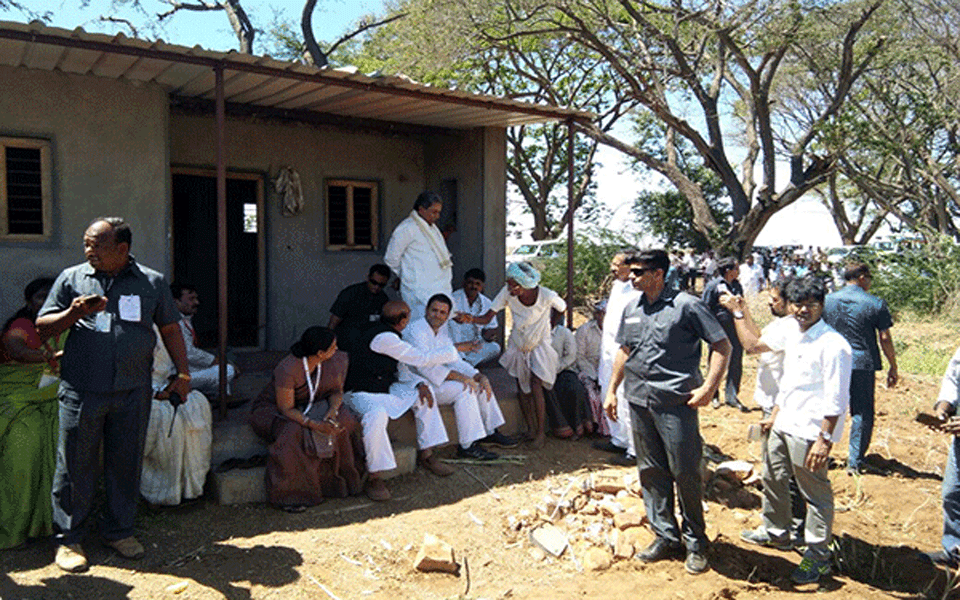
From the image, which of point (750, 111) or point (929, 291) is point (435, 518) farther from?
point (750, 111)

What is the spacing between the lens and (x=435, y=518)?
503 cm

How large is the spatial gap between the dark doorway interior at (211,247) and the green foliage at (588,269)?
7200 millimetres

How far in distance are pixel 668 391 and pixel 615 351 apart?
1999 millimetres

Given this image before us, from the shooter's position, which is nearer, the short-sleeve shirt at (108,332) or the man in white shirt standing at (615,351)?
the short-sleeve shirt at (108,332)

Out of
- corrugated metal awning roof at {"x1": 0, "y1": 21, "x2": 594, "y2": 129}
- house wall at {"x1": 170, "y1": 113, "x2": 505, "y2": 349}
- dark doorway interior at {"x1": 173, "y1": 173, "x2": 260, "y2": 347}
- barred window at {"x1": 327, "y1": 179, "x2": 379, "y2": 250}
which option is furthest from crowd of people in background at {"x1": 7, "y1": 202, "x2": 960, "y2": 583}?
dark doorway interior at {"x1": 173, "y1": 173, "x2": 260, "y2": 347}

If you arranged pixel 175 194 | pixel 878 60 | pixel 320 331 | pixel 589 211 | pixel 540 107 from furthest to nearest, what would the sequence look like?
pixel 589 211 → pixel 878 60 → pixel 175 194 → pixel 540 107 → pixel 320 331

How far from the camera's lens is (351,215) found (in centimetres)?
869

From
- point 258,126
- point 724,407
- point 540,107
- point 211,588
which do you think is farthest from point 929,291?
point 211,588

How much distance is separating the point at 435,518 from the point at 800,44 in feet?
47.7

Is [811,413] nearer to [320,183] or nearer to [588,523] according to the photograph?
[588,523]

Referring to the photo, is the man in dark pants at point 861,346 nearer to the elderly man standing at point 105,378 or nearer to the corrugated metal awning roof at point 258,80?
the corrugated metal awning roof at point 258,80

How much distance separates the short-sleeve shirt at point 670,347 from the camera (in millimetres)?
4242

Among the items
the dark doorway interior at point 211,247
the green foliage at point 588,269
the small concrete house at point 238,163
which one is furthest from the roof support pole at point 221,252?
the green foliage at point 588,269

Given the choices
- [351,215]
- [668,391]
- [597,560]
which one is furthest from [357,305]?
[668,391]
